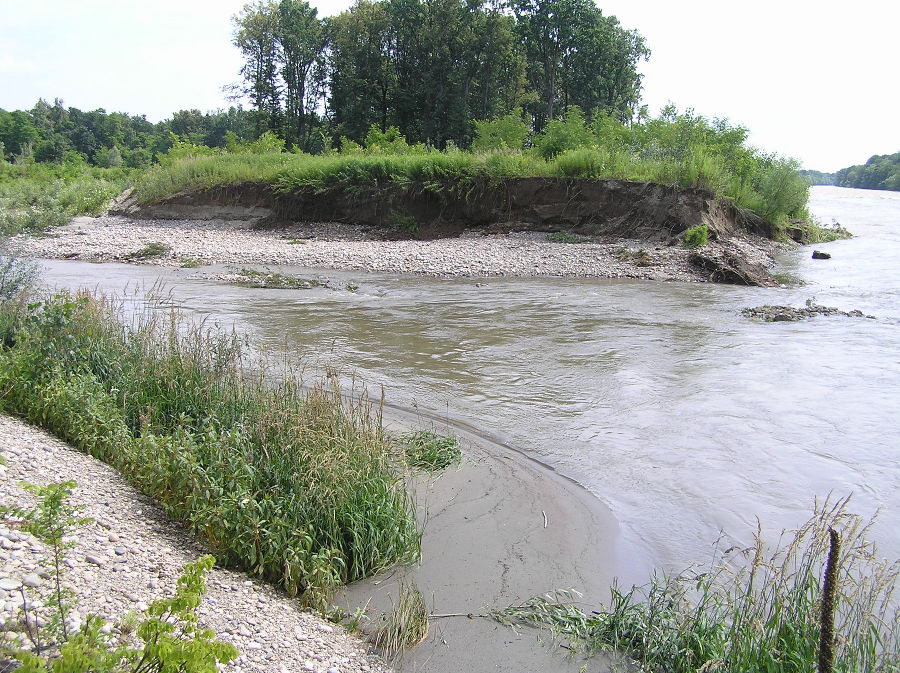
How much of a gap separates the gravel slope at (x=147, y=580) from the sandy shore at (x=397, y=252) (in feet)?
49.4

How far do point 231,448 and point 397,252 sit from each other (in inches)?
676

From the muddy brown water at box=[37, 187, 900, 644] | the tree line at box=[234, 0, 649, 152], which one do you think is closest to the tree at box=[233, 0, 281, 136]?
the tree line at box=[234, 0, 649, 152]

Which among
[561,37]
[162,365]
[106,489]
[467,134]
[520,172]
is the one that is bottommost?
[106,489]

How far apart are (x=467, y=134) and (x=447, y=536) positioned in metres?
46.8

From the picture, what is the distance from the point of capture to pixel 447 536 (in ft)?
17.7

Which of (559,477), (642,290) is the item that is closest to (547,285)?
(642,290)

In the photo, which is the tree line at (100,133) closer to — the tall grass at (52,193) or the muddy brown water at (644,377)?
the tall grass at (52,193)

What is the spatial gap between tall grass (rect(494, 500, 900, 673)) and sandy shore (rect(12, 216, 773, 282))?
50.7 ft

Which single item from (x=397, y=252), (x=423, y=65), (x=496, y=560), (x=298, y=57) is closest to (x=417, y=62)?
(x=423, y=65)

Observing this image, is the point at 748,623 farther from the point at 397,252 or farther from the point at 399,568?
the point at 397,252

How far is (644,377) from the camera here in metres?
9.98

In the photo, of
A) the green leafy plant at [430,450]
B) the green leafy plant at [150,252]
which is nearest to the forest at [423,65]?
the green leafy plant at [150,252]

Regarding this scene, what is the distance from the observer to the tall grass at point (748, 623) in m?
3.42

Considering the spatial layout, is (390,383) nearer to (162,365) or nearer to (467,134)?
(162,365)
